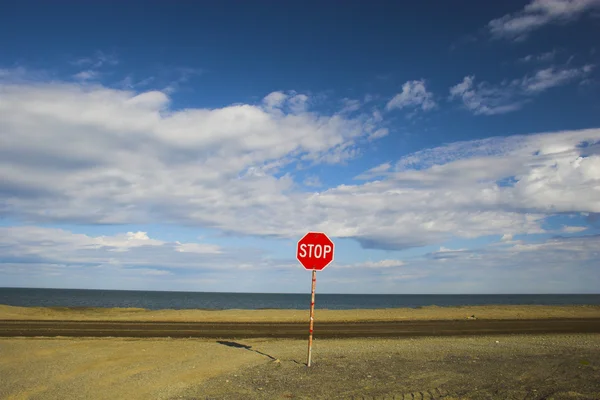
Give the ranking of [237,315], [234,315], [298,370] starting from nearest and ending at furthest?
[298,370] < [234,315] < [237,315]

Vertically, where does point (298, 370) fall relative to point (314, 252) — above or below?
below

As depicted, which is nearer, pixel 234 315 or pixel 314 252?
pixel 314 252

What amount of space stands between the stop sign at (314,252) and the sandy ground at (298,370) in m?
2.99

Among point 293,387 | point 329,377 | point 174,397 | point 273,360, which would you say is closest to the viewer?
point 174,397

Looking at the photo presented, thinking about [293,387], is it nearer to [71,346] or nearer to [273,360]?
[273,360]

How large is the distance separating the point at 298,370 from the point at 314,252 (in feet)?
11.0

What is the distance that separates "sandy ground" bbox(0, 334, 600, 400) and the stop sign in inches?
118

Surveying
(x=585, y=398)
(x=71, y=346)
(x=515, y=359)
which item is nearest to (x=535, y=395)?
(x=585, y=398)

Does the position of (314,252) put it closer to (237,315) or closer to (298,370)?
(298,370)

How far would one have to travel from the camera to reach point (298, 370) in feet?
40.4

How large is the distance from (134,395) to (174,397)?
1038mm

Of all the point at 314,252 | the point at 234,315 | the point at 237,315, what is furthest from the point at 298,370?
the point at 237,315

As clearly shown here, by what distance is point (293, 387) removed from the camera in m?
10.5

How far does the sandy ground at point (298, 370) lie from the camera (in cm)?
988
